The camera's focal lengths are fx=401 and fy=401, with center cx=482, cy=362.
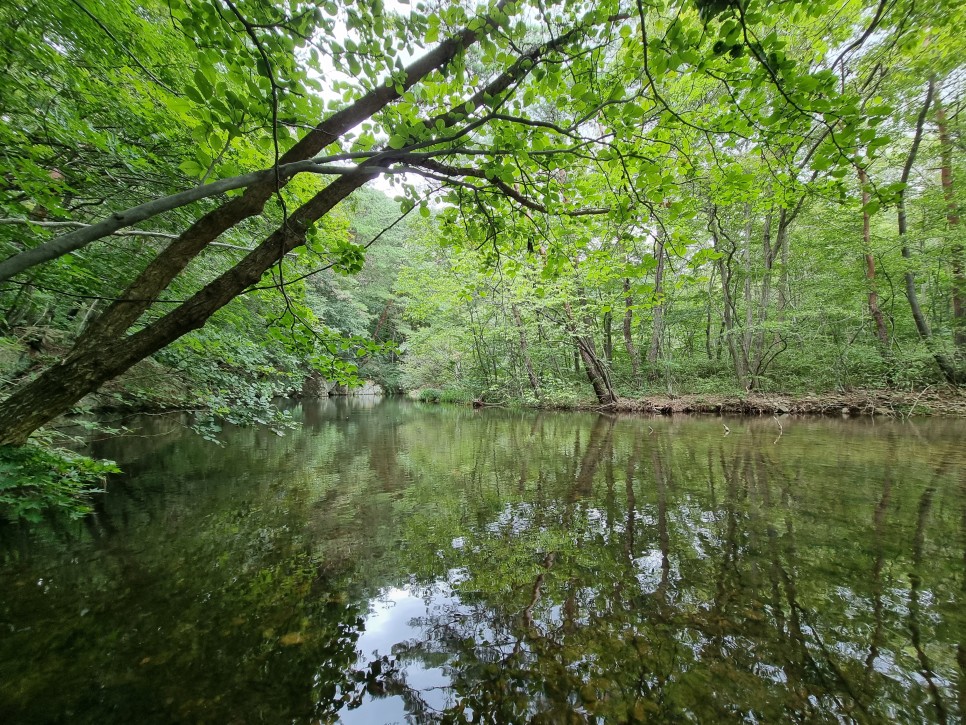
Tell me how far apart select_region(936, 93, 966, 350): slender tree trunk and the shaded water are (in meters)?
10.9

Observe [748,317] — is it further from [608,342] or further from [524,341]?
[524,341]

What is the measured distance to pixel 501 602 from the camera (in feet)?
8.69

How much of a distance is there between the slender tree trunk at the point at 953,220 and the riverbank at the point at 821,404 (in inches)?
80.5

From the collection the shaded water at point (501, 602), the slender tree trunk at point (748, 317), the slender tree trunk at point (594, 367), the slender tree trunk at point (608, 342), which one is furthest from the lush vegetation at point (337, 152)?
the slender tree trunk at point (608, 342)

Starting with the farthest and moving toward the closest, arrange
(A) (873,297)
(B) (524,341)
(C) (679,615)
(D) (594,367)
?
(B) (524,341) < (D) (594,367) < (A) (873,297) < (C) (679,615)

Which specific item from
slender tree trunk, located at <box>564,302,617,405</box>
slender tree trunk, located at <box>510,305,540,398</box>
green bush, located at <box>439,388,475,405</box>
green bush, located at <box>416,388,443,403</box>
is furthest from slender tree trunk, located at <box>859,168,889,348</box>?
green bush, located at <box>416,388,443,403</box>

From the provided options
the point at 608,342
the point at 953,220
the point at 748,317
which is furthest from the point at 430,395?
the point at 953,220

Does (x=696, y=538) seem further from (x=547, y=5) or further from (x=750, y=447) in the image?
(x=750, y=447)

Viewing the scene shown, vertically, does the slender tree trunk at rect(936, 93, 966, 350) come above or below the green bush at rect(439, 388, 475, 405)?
above

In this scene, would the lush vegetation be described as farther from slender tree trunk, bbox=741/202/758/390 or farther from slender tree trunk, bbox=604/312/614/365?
slender tree trunk, bbox=604/312/614/365

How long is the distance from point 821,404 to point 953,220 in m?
6.44

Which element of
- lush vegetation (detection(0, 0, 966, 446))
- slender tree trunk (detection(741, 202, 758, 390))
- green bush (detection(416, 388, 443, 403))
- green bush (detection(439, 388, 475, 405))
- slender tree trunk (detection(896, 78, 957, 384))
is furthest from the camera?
green bush (detection(416, 388, 443, 403))

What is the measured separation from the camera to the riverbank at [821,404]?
11.7 m

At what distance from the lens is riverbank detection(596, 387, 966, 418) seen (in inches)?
460
